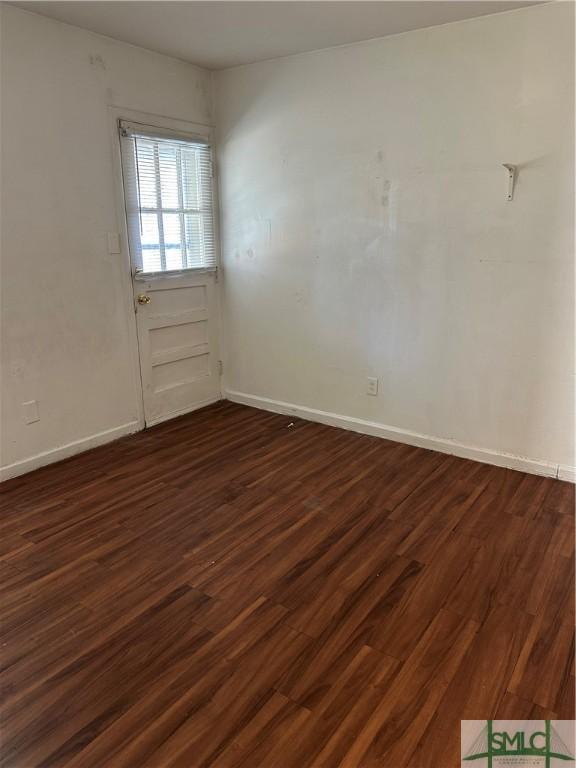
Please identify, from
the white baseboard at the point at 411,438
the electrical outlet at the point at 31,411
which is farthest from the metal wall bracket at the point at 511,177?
the electrical outlet at the point at 31,411

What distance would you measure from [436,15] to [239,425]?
2.75 metres

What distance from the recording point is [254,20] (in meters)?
2.85

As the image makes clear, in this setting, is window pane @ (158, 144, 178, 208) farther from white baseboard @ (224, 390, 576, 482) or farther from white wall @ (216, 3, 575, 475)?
white baseboard @ (224, 390, 576, 482)

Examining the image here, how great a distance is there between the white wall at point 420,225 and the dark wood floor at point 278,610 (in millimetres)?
533

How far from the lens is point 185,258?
3.96 metres

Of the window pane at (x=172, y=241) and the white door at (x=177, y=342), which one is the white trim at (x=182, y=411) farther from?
the window pane at (x=172, y=241)

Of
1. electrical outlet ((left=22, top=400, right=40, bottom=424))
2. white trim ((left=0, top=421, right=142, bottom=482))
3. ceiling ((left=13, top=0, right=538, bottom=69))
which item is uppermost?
ceiling ((left=13, top=0, right=538, bottom=69))

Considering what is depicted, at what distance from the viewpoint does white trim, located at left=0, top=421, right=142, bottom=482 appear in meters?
3.12

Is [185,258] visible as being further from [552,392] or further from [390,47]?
[552,392]

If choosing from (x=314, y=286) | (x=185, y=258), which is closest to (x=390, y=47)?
(x=314, y=286)

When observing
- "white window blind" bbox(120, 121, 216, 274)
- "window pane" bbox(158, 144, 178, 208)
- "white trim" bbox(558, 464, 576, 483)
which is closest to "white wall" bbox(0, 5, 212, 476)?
"white window blind" bbox(120, 121, 216, 274)

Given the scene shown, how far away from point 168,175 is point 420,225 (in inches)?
69.8

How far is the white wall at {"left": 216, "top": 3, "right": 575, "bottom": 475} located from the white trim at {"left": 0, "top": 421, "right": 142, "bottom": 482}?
1201 mm

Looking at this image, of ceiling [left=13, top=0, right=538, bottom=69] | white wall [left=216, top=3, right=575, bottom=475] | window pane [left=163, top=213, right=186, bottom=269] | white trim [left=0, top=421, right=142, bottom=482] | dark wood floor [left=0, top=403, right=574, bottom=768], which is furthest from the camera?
window pane [left=163, top=213, right=186, bottom=269]
